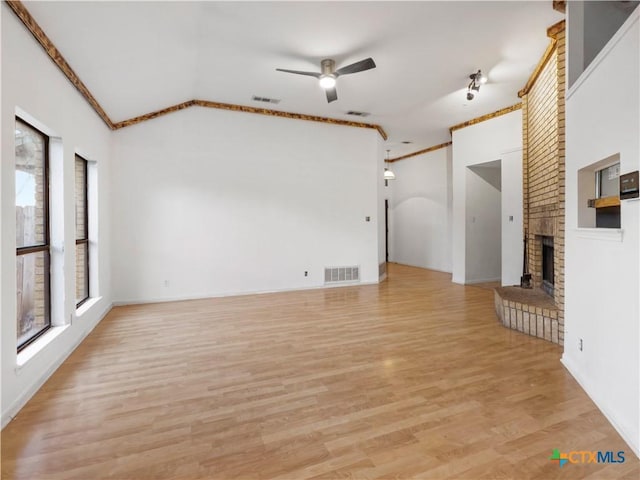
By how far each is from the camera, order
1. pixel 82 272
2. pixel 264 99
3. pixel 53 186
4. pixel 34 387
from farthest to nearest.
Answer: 1. pixel 264 99
2. pixel 82 272
3. pixel 53 186
4. pixel 34 387

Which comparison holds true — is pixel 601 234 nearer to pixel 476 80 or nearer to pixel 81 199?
pixel 476 80

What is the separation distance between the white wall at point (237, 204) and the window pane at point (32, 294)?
7.25ft

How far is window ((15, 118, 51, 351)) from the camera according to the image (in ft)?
9.18

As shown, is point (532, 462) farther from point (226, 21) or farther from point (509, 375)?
point (226, 21)

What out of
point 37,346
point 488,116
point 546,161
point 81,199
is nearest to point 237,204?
point 81,199

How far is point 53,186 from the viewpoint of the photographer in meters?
3.32

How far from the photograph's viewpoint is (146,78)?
424 cm

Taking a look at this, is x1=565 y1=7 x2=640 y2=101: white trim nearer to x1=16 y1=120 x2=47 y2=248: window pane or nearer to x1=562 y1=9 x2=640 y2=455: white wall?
x1=562 y1=9 x2=640 y2=455: white wall

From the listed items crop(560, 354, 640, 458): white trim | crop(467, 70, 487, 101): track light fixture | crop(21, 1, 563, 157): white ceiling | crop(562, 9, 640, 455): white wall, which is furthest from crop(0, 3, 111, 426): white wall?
crop(467, 70, 487, 101): track light fixture

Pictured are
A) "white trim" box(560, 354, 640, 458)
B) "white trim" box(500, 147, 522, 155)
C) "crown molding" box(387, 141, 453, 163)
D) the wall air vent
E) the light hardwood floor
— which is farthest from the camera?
"crown molding" box(387, 141, 453, 163)

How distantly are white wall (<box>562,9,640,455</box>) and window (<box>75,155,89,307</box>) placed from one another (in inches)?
215

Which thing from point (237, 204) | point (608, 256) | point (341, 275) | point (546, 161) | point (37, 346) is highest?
point (546, 161)

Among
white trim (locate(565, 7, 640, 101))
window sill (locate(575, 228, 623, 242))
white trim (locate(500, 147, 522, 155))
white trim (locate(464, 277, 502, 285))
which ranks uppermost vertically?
white trim (locate(500, 147, 522, 155))

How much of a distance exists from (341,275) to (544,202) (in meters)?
3.76
